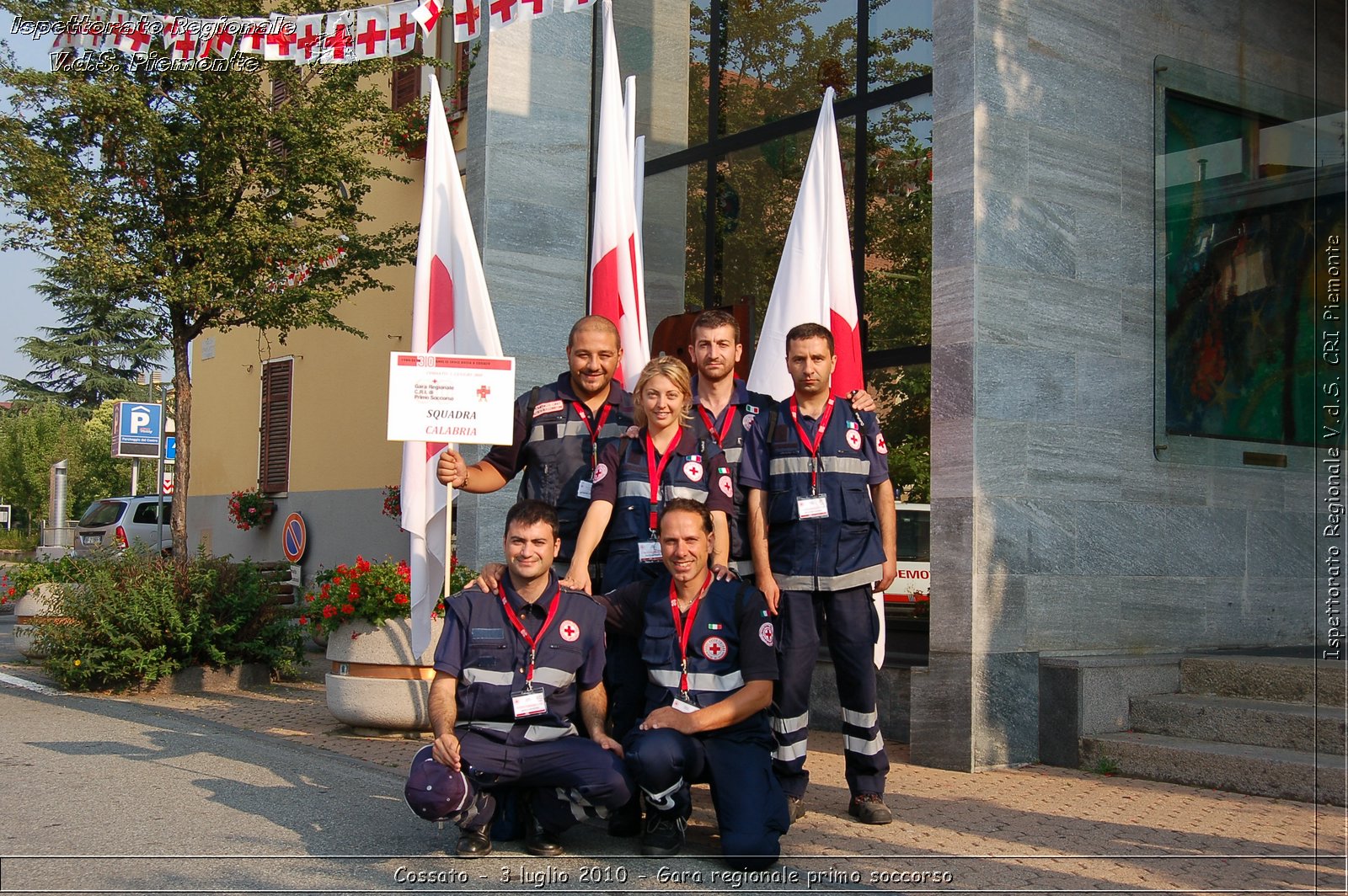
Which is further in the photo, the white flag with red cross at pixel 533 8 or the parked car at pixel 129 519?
the parked car at pixel 129 519

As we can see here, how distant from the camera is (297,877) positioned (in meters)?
4.74

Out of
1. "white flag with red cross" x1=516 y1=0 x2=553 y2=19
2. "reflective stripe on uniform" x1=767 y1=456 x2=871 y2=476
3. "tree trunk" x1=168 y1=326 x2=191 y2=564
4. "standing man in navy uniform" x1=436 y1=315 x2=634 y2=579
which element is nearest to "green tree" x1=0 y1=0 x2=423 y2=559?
"tree trunk" x1=168 y1=326 x2=191 y2=564

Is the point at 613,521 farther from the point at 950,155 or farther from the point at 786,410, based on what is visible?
the point at 950,155

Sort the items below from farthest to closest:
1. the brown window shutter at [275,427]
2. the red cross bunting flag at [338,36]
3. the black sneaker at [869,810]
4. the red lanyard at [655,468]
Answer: the brown window shutter at [275,427]
the red cross bunting flag at [338,36]
the black sneaker at [869,810]
the red lanyard at [655,468]

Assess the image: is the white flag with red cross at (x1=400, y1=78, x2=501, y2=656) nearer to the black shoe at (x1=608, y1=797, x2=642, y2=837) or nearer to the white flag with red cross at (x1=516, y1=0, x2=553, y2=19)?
the white flag with red cross at (x1=516, y1=0, x2=553, y2=19)

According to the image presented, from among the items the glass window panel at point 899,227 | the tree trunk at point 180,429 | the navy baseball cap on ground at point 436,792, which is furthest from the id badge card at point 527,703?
the tree trunk at point 180,429

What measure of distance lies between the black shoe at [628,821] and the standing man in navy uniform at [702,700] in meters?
0.15

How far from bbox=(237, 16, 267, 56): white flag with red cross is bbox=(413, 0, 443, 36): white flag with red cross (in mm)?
1374

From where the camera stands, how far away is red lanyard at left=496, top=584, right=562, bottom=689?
525cm

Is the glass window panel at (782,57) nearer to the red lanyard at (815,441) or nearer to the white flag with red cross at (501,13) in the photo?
the white flag with red cross at (501,13)

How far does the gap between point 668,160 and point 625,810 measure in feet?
24.6

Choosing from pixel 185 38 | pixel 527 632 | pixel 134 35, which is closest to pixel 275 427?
pixel 134 35

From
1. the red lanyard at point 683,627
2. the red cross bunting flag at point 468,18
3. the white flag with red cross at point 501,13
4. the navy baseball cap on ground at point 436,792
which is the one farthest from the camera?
the red cross bunting flag at point 468,18

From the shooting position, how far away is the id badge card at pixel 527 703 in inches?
203
